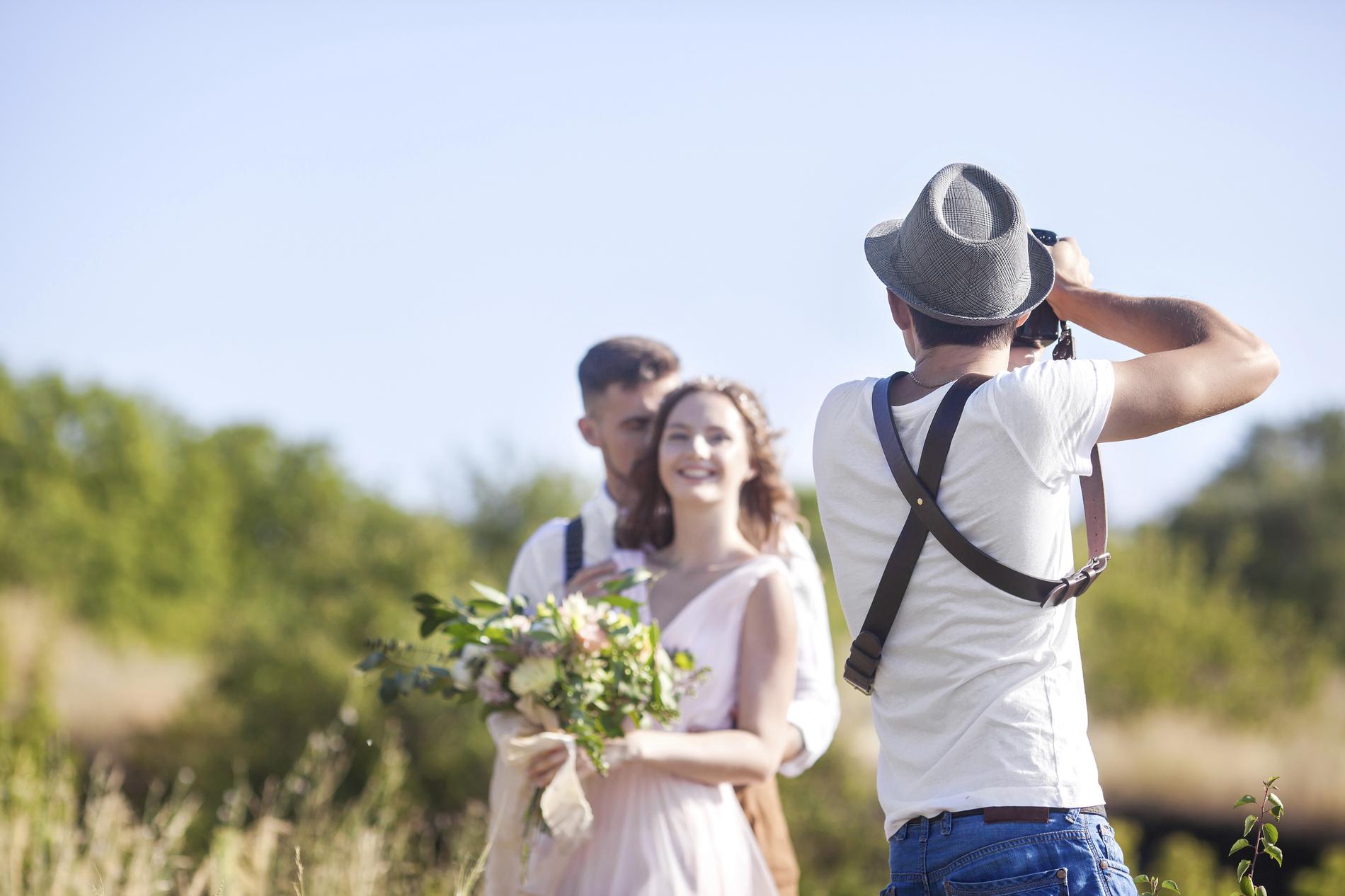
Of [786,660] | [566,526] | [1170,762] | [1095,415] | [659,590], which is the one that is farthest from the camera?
[1170,762]

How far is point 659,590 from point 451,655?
0.74 metres

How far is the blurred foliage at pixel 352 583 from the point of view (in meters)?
14.5

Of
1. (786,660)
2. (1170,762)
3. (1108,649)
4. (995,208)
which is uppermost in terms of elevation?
(995,208)

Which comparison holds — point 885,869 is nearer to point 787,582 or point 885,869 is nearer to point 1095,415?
point 787,582

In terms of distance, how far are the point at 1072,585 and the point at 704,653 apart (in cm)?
191

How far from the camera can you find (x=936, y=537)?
242cm

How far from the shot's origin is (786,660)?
13.2 ft

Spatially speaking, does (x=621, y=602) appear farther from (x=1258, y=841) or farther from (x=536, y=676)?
(x=1258, y=841)

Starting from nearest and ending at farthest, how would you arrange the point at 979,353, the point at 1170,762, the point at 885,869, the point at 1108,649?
1. the point at 979,353
2. the point at 885,869
3. the point at 1170,762
4. the point at 1108,649

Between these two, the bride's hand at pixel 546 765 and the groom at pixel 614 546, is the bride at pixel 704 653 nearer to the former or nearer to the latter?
the bride's hand at pixel 546 765

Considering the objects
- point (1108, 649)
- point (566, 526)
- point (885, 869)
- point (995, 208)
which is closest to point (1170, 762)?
point (1108, 649)

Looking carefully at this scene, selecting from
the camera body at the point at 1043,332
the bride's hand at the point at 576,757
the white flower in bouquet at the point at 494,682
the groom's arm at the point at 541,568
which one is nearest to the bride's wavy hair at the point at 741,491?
the groom's arm at the point at 541,568

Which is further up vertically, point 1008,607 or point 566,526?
point 566,526

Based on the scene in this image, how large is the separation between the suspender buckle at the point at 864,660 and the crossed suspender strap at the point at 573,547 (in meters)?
2.07
